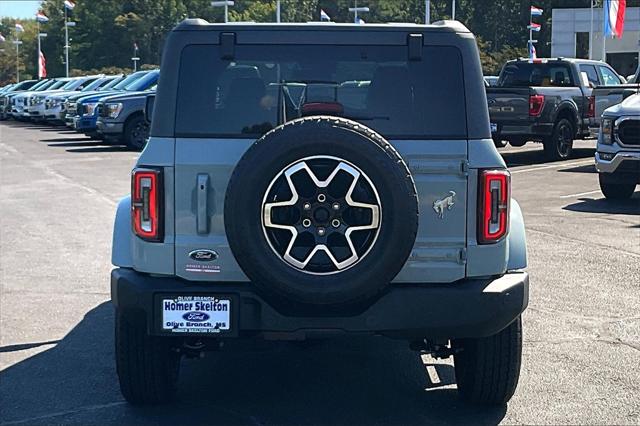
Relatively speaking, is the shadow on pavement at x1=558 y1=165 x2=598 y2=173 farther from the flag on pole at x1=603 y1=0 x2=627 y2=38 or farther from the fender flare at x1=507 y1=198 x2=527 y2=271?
the flag on pole at x1=603 y1=0 x2=627 y2=38

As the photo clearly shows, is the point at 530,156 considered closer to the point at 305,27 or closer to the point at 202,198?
the point at 305,27

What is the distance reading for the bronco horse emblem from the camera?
5.03 m

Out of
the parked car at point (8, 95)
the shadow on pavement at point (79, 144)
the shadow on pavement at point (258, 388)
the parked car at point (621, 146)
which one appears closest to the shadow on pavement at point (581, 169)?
the parked car at point (621, 146)

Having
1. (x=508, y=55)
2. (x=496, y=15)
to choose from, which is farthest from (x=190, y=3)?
(x=508, y=55)

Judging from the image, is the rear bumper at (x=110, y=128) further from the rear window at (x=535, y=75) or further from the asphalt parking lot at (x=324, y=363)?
the asphalt parking lot at (x=324, y=363)

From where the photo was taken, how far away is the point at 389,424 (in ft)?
17.5

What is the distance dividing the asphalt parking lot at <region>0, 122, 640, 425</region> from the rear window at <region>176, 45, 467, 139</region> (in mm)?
1512

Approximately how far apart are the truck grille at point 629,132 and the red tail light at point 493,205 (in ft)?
29.0

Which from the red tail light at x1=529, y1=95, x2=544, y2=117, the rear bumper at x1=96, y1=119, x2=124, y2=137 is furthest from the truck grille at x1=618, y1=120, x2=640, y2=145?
the rear bumper at x1=96, y1=119, x2=124, y2=137

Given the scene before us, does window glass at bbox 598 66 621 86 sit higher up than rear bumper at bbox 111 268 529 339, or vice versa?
window glass at bbox 598 66 621 86

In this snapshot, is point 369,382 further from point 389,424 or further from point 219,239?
point 219,239

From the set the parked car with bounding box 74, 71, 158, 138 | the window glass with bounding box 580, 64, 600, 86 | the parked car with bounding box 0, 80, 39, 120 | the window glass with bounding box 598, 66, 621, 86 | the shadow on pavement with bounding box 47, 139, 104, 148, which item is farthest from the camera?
the parked car with bounding box 0, 80, 39, 120

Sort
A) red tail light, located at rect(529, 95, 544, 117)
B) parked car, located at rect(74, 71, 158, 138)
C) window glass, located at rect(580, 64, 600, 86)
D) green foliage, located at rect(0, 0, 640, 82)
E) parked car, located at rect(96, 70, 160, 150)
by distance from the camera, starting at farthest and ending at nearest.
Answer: green foliage, located at rect(0, 0, 640, 82) < parked car, located at rect(74, 71, 158, 138) < parked car, located at rect(96, 70, 160, 150) < window glass, located at rect(580, 64, 600, 86) < red tail light, located at rect(529, 95, 544, 117)

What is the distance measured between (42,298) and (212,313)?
154 inches
